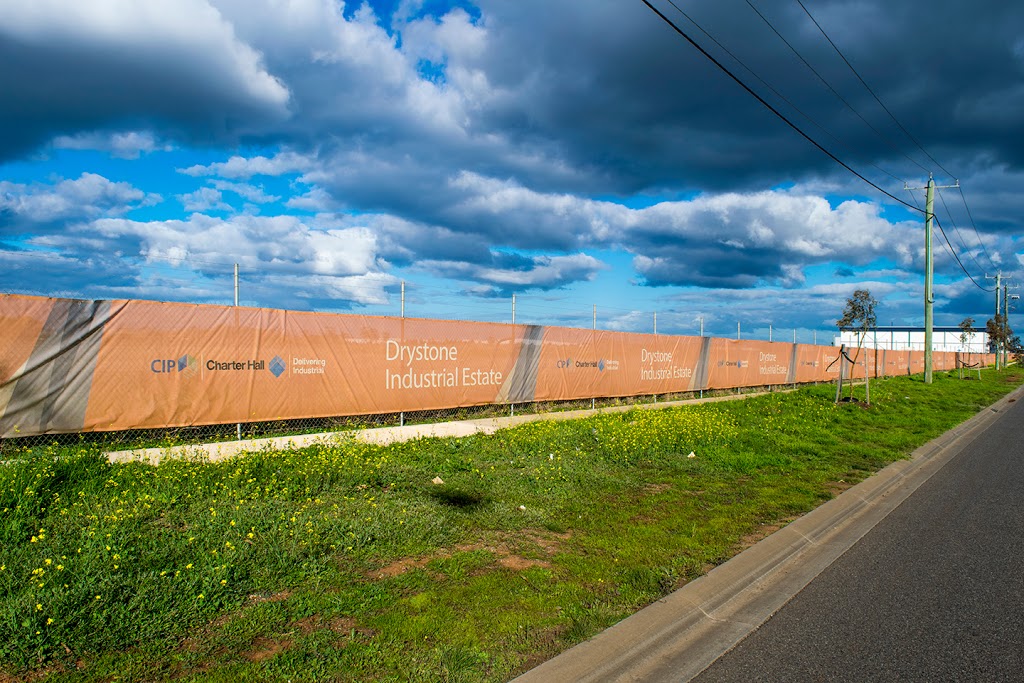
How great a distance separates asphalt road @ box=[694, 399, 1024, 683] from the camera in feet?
12.6

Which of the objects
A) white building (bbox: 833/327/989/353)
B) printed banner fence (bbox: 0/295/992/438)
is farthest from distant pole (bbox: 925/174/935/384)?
white building (bbox: 833/327/989/353)

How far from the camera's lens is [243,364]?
1078cm

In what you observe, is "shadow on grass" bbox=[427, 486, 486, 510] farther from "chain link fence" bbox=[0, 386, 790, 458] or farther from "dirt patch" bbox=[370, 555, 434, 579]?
"chain link fence" bbox=[0, 386, 790, 458]

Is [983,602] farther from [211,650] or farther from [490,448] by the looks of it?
[490,448]

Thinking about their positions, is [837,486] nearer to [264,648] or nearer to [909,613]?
[909,613]

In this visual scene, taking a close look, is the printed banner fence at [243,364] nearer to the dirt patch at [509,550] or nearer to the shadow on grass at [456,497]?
the shadow on grass at [456,497]

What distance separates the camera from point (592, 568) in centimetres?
537

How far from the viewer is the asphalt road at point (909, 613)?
12.6 feet

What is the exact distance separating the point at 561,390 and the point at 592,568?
12.3 metres

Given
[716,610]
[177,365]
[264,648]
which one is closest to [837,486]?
[716,610]

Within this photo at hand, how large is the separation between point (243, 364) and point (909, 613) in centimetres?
954

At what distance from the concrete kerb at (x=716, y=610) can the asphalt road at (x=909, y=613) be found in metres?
0.13

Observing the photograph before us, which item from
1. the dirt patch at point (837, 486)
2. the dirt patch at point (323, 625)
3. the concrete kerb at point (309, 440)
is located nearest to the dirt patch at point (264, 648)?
the dirt patch at point (323, 625)

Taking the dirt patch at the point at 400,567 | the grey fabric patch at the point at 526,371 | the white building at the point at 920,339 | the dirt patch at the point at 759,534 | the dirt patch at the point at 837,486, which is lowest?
the dirt patch at the point at 759,534
